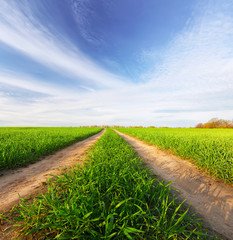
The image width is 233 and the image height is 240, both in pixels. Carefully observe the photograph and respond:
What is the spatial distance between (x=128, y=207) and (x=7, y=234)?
1768 mm

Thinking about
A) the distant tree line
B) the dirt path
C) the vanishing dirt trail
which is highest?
the distant tree line

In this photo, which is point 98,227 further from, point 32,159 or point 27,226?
point 32,159

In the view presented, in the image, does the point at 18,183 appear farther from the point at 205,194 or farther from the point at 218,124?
the point at 218,124

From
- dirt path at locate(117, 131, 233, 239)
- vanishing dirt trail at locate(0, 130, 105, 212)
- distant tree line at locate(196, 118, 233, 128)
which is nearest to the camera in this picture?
dirt path at locate(117, 131, 233, 239)

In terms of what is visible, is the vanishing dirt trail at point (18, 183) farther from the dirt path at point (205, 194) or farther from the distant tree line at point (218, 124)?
the distant tree line at point (218, 124)

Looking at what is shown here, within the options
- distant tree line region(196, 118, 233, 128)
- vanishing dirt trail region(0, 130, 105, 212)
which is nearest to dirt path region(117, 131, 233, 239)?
vanishing dirt trail region(0, 130, 105, 212)

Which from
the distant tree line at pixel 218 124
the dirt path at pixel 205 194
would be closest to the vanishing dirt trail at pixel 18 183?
the dirt path at pixel 205 194

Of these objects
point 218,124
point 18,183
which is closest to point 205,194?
point 18,183

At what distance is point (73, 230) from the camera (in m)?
1.40

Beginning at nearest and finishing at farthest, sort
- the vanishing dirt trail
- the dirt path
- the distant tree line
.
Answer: the dirt path → the vanishing dirt trail → the distant tree line

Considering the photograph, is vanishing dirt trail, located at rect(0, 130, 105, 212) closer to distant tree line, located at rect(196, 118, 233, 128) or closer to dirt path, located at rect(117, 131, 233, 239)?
dirt path, located at rect(117, 131, 233, 239)

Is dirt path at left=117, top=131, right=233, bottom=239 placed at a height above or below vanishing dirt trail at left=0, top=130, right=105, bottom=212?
below

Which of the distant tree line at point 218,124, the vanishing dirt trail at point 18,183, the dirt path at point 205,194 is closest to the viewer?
the dirt path at point 205,194

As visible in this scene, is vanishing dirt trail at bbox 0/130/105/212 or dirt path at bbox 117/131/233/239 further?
vanishing dirt trail at bbox 0/130/105/212
